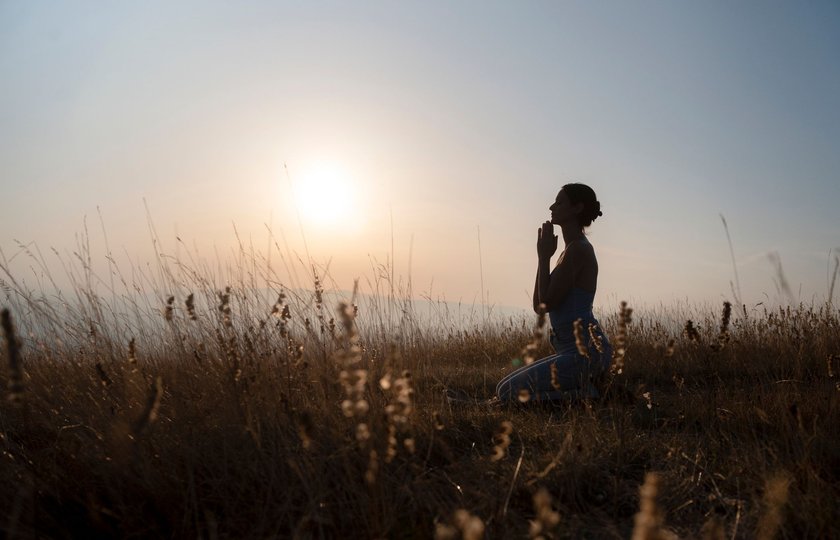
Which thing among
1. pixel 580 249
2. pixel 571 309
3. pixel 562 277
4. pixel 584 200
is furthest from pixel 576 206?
pixel 571 309

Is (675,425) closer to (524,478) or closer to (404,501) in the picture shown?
(524,478)

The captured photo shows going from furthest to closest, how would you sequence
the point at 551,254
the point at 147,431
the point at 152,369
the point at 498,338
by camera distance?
the point at 498,338 < the point at 551,254 < the point at 152,369 < the point at 147,431

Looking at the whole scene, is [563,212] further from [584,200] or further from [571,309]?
[571,309]

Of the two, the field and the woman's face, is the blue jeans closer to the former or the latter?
the field

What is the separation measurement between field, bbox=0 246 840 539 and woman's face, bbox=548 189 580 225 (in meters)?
1.45

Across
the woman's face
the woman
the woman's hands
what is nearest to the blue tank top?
the woman

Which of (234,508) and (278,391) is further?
(278,391)

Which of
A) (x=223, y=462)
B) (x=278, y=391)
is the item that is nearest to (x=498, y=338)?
(x=278, y=391)

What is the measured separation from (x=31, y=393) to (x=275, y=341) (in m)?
1.27

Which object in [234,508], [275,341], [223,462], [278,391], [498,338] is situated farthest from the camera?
[498,338]

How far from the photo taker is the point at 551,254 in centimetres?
414

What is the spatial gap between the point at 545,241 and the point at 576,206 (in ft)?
1.34

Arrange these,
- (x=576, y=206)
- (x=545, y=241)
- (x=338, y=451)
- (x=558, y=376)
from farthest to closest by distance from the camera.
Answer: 1. (x=576, y=206)
2. (x=545, y=241)
3. (x=558, y=376)
4. (x=338, y=451)

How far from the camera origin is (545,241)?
4.15 meters
